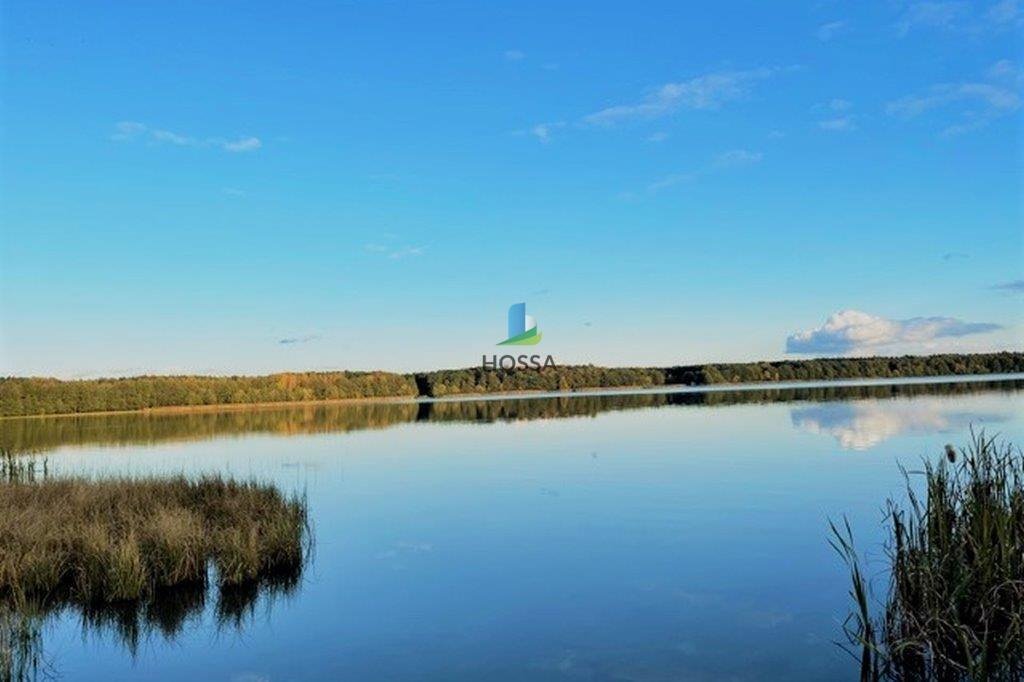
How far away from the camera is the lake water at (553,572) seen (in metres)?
8.45

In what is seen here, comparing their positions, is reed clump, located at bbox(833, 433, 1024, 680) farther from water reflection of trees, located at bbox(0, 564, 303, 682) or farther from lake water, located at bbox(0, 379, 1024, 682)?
water reflection of trees, located at bbox(0, 564, 303, 682)

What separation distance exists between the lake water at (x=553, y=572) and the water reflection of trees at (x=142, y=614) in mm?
68

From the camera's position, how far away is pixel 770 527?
1458 cm

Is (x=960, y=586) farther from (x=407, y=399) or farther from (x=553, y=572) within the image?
(x=407, y=399)

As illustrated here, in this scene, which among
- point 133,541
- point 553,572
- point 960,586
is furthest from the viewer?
point 553,572

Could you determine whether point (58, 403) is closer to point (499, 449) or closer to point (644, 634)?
point (499, 449)

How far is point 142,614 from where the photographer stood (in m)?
10.0

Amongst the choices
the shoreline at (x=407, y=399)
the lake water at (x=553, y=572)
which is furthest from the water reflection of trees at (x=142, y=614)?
the shoreline at (x=407, y=399)

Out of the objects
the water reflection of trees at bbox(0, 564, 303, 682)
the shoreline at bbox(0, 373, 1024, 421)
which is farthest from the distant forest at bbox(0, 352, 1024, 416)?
the water reflection of trees at bbox(0, 564, 303, 682)

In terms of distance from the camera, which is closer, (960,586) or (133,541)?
(960,586)

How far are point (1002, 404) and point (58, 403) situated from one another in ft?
250

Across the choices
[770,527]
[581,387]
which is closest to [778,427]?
[770,527]

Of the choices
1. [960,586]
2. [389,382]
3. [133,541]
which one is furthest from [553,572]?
[389,382]

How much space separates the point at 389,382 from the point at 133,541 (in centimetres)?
9627
